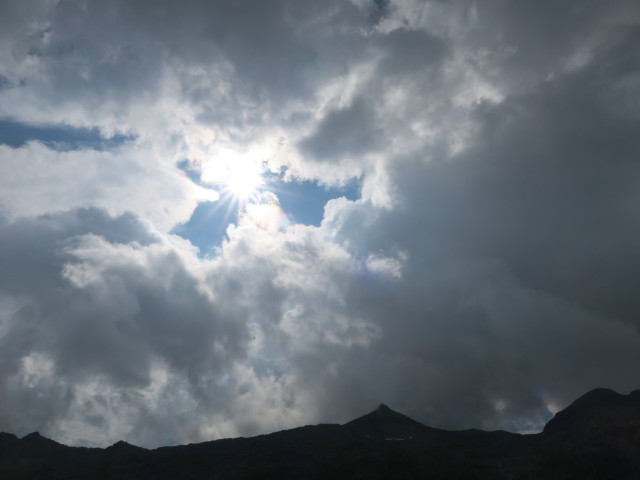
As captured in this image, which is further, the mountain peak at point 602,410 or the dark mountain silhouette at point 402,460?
the mountain peak at point 602,410

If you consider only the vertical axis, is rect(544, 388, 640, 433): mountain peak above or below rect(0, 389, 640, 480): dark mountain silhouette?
above

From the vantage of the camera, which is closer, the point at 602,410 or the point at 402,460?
the point at 402,460

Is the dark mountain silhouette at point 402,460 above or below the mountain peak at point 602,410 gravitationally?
below

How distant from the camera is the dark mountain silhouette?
136750 millimetres

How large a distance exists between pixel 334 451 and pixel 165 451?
85871 mm

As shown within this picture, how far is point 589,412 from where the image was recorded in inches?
7470

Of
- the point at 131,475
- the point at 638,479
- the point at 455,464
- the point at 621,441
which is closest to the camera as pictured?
the point at 638,479

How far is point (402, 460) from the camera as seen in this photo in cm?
14938

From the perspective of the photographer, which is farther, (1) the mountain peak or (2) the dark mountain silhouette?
(1) the mountain peak

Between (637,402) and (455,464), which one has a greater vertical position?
(637,402)

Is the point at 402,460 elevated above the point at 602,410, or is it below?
below

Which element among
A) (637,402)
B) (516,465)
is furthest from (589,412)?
(516,465)

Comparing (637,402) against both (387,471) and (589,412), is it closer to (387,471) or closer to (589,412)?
(589,412)

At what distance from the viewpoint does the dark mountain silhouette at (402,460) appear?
137 m
